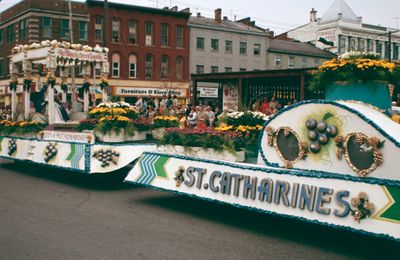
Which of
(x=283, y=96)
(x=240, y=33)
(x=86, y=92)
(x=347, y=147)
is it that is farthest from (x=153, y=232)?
(x=240, y=33)

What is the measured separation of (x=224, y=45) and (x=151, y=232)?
153 feet

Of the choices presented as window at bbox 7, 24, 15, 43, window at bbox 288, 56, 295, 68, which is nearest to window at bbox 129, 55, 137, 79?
window at bbox 7, 24, 15, 43

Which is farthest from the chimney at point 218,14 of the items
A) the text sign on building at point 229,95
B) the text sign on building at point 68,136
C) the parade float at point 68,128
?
the text sign on building at point 68,136

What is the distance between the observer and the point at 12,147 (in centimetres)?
1276

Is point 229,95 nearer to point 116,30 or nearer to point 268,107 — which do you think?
point 268,107

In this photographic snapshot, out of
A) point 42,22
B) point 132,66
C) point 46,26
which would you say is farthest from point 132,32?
point 42,22

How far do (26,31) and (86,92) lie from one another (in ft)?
104

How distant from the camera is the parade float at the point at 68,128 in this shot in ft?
31.4

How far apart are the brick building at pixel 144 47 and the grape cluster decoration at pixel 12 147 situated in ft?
108

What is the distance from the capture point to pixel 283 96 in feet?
82.5

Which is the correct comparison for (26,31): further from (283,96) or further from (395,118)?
(395,118)

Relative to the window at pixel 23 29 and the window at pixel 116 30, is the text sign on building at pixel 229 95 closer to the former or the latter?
the window at pixel 116 30

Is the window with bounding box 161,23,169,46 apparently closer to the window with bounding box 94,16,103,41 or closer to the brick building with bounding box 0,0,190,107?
the brick building with bounding box 0,0,190,107

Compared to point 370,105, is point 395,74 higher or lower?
higher
